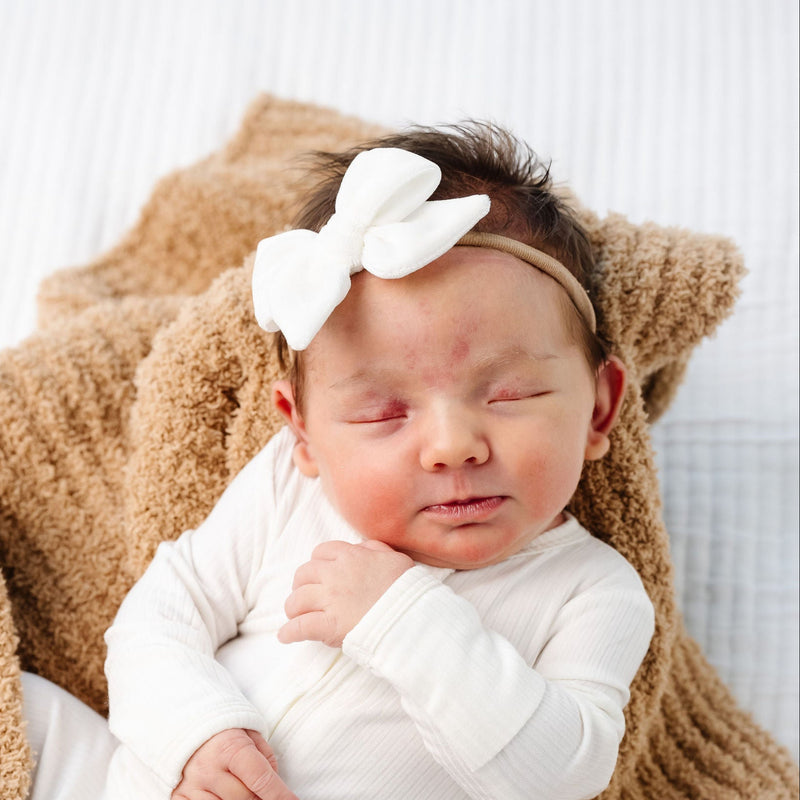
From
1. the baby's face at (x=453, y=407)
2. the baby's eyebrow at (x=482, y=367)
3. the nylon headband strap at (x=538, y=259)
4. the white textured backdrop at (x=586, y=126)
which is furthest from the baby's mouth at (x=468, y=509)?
the white textured backdrop at (x=586, y=126)

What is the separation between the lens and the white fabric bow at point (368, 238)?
0.91 meters

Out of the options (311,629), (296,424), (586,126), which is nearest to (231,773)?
(311,629)

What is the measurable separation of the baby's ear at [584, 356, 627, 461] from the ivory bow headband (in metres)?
0.18

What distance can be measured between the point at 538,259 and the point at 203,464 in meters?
0.55

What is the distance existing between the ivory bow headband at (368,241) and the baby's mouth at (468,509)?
213 mm

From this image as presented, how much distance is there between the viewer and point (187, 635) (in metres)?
1.03

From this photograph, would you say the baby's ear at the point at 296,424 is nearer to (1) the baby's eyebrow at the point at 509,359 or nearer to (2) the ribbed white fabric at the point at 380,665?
(2) the ribbed white fabric at the point at 380,665

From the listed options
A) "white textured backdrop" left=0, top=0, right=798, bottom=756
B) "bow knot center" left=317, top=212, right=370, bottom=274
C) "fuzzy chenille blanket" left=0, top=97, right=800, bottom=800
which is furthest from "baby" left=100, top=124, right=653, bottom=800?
"white textured backdrop" left=0, top=0, right=798, bottom=756

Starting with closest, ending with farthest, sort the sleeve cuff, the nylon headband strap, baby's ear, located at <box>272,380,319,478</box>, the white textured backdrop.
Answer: the sleeve cuff
the nylon headband strap
baby's ear, located at <box>272,380,319,478</box>
the white textured backdrop

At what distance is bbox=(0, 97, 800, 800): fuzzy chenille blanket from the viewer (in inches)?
46.1

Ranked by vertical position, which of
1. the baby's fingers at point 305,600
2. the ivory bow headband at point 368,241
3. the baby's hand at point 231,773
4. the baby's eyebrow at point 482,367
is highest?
the ivory bow headband at point 368,241

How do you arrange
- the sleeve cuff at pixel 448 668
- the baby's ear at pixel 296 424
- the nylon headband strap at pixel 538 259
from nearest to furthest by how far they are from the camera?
the sleeve cuff at pixel 448 668 → the nylon headband strap at pixel 538 259 → the baby's ear at pixel 296 424

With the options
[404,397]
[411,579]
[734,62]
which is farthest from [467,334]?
[734,62]

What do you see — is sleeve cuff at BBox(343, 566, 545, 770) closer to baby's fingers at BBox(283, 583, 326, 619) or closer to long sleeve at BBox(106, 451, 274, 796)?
baby's fingers at BBox(283, 583, 326, 619)
